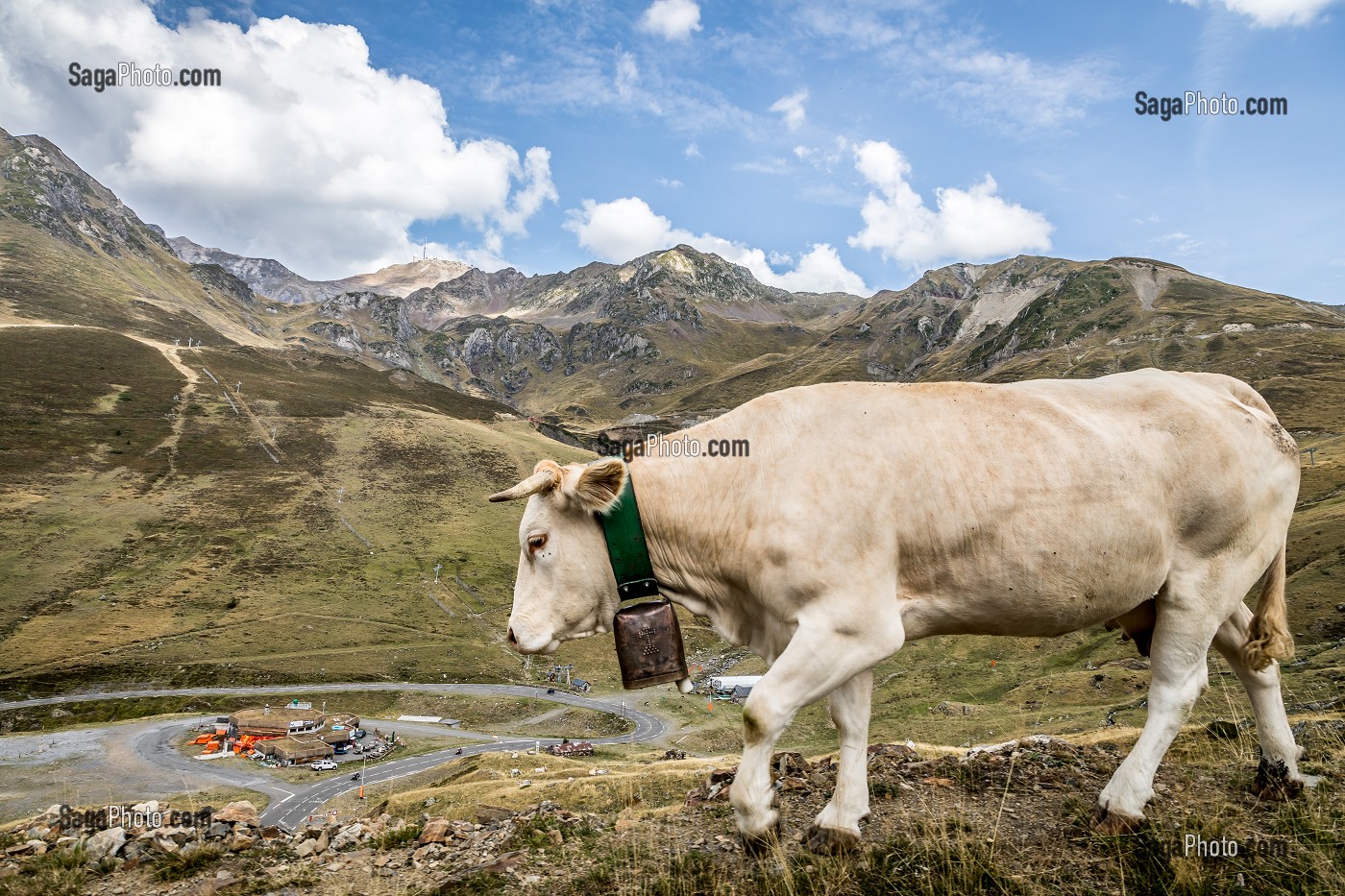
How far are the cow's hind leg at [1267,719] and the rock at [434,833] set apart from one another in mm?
7193

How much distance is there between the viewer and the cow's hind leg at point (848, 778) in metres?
5.22

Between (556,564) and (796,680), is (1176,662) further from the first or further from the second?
(556,564)

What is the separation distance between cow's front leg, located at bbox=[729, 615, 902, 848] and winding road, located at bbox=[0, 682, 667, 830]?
46.9m

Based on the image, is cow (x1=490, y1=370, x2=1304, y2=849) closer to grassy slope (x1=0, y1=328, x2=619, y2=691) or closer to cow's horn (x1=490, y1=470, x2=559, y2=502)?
cow's horn (x1=490, y1=470, x2=559, y2=502)

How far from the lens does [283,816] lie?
54438 mm

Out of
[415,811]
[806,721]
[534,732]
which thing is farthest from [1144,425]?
[534,732]

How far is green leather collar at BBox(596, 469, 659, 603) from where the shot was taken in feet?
17.7

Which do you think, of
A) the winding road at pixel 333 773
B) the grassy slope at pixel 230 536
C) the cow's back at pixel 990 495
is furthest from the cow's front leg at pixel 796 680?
the grassy slope at pixel 230 536

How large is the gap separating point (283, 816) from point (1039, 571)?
6489 cm

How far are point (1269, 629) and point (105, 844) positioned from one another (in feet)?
34.3

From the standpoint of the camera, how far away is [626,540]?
5.40 m

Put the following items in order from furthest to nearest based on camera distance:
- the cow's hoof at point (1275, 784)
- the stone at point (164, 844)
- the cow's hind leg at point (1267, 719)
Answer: the stone at point (164, 844), the cow's hind leg at point (1267, 719), the cow's hoof at point (1275, 784)

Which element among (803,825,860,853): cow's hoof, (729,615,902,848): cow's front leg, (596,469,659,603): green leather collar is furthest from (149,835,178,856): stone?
(803,825,860,853): cow's hoof

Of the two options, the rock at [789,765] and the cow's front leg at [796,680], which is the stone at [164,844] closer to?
the cow's front leg at [796,680]
